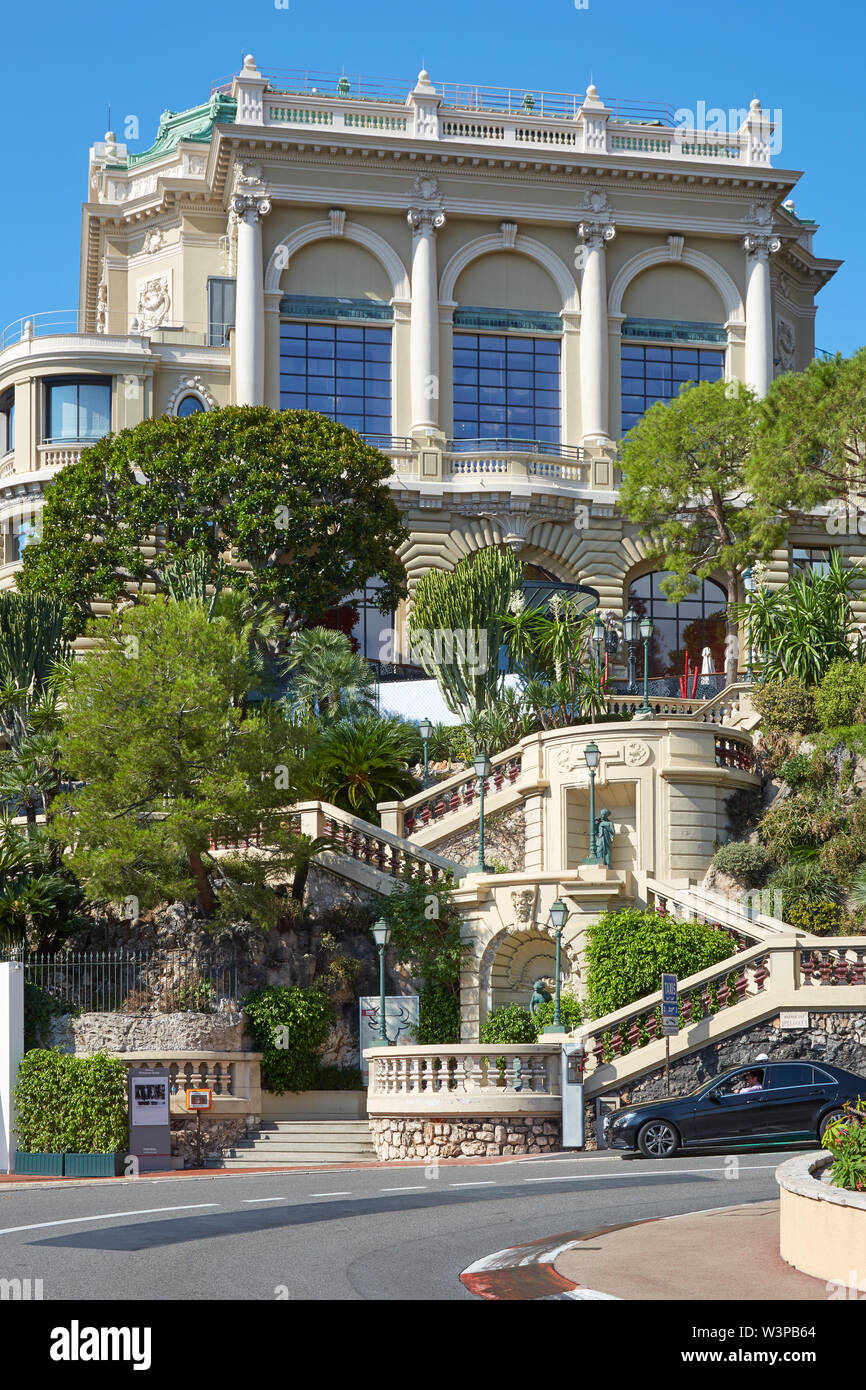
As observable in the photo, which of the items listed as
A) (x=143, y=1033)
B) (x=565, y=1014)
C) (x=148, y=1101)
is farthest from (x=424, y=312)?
(x=148, y=1101)

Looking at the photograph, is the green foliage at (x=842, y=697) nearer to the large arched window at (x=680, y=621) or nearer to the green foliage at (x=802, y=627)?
the green foliage at (x=802, y=627)

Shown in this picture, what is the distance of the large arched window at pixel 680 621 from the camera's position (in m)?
63.5

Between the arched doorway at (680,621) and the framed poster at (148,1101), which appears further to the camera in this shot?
the arched doorway at (680,621)

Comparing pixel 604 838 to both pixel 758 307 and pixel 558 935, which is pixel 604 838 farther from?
pixel 758 307

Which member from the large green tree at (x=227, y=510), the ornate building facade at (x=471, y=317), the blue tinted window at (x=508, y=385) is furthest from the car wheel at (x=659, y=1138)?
the blue tinted window at (x=508, y=385)

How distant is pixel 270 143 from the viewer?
63.8 metres

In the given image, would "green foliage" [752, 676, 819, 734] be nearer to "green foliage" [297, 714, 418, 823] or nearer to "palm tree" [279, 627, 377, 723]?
"green foliage" [297, 714, 418, 823]

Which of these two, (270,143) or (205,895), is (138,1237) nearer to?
(205,895)

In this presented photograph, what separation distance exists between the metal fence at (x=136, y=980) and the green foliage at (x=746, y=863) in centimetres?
1003

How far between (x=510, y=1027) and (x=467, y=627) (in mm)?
16429

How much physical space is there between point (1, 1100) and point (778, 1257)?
16.9 meters

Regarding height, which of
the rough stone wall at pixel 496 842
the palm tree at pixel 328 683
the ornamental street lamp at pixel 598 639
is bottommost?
the rough stone wall at pixel 496 842

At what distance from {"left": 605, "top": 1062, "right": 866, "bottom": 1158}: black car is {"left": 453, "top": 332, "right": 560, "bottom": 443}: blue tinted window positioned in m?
42.4

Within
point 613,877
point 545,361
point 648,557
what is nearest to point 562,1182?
point 613,877
